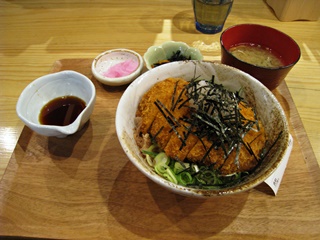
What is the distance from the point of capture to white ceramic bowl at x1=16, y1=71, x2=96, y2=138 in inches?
56.7

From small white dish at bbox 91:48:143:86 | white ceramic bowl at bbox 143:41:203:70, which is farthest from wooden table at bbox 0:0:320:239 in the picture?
white ceramic bowl at bbox 143:41:203:70

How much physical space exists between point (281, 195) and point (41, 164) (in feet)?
4.42

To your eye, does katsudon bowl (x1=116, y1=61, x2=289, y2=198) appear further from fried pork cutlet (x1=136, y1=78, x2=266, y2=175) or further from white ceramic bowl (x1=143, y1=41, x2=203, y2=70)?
white ceramic bowl (x1=143, y1=41, x2=203, y2=70)

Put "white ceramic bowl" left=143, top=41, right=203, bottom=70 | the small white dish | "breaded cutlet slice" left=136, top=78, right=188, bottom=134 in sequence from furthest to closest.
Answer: "white ceramic bowl" left=143, top=41, right=203, bottom=70, the small white dish, "breaded cutlet slice" left=136, top=78, right=188, bottom=134

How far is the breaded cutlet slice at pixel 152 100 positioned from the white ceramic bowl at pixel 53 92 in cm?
33

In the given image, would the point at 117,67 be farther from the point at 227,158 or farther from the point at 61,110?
the point at 227,158

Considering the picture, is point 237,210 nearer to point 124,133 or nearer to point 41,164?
point 124,133

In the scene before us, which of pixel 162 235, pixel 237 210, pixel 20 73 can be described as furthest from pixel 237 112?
pixel 20 73

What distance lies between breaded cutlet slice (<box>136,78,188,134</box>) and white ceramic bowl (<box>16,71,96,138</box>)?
33 cm

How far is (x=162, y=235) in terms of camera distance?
113 centimetres

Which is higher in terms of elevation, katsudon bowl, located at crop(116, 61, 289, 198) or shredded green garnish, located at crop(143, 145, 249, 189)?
katsudon bowl, located at crop(116, 61, 289, 198)

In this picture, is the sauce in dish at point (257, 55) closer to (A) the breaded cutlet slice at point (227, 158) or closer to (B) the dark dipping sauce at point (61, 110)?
(A) the breaded cutlet slice at point (227, 158)

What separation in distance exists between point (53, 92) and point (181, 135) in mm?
989

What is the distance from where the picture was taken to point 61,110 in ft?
5.21
